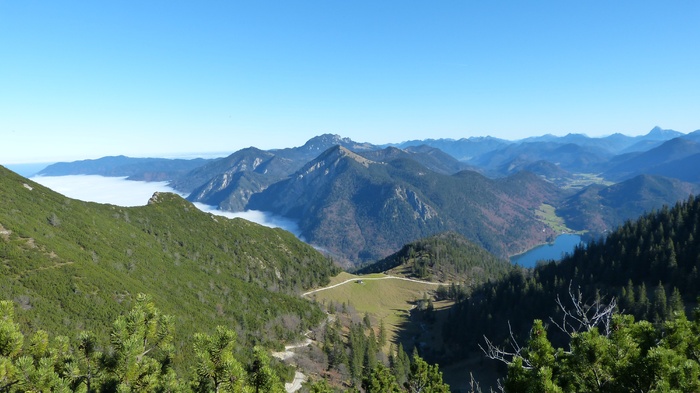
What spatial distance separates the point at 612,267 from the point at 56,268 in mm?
188480

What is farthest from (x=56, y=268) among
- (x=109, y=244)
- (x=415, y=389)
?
(x=415, y=389)

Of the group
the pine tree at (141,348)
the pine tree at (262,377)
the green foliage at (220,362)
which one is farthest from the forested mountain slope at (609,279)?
the pine tree at (141,348)

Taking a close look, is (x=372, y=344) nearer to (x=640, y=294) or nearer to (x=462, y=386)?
(x=462, y=386)

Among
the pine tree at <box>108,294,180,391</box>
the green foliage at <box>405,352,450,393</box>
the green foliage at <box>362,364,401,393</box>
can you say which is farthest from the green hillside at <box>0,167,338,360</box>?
the pine tree at <box>108,294,180,391</box>

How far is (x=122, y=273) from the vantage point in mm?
119750

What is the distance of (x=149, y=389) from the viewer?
13.2 meters

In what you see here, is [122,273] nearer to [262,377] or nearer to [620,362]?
[262,377]

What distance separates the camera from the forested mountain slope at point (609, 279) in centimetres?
12188

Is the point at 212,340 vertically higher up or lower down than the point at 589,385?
higher up

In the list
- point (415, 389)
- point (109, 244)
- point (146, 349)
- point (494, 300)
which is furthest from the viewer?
point (494, 300)

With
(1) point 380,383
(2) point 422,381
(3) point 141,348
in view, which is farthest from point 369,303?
(3) point 141,348

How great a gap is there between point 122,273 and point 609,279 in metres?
178

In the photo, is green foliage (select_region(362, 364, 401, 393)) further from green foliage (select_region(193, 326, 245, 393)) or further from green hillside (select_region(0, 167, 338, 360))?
green hillside (select_region(0, 167, 338, 360))

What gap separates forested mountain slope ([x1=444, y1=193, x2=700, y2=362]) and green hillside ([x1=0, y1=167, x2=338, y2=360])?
222 feet
